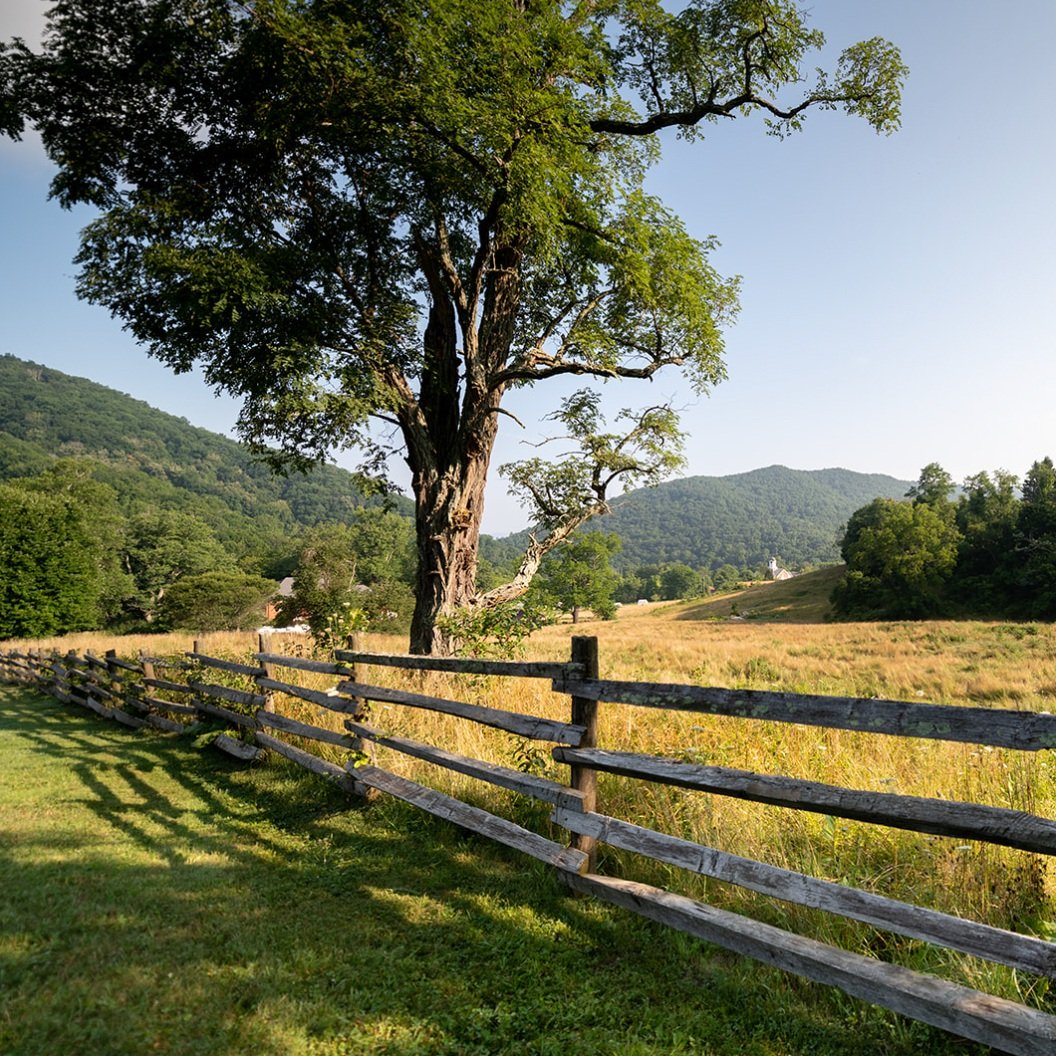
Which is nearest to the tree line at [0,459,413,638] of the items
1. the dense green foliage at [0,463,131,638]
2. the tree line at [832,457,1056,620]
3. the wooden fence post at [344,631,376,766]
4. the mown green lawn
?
the dense green foliage at [0,463,131,638]

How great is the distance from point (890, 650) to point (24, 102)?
1394 inches

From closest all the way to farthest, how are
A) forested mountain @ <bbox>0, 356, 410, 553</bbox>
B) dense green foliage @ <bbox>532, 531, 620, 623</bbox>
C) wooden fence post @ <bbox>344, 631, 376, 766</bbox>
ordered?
1. wooden fence post @ <bbox>344, 631, 376, 766</bbox>
2. dense green foliage @ <bbox>532, 531, 620, 623</bbox>
3. forested mountain @ <bbox>0, 356, 410, 553</bbox>

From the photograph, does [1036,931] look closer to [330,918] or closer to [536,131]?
[330,918]

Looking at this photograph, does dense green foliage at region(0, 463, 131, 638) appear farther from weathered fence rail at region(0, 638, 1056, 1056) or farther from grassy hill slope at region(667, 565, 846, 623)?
grassy hill slope at region(667, 565, 846, 623)

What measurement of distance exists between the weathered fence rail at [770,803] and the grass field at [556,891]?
0.28m

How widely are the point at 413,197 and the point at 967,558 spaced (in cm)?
6323

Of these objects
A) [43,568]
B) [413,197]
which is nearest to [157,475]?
[43,568]

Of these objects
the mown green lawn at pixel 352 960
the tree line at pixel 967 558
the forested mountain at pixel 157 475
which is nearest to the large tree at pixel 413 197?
the mown green lawn at pixel 352 960

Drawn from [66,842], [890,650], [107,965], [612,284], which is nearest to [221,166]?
[612,284]

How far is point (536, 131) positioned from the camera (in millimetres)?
8570

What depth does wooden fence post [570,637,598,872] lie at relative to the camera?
13.8ft

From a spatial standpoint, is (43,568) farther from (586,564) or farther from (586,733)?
(586,733)

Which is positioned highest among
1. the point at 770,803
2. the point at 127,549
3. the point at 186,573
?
the point at 127,549

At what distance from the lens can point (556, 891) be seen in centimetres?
428
